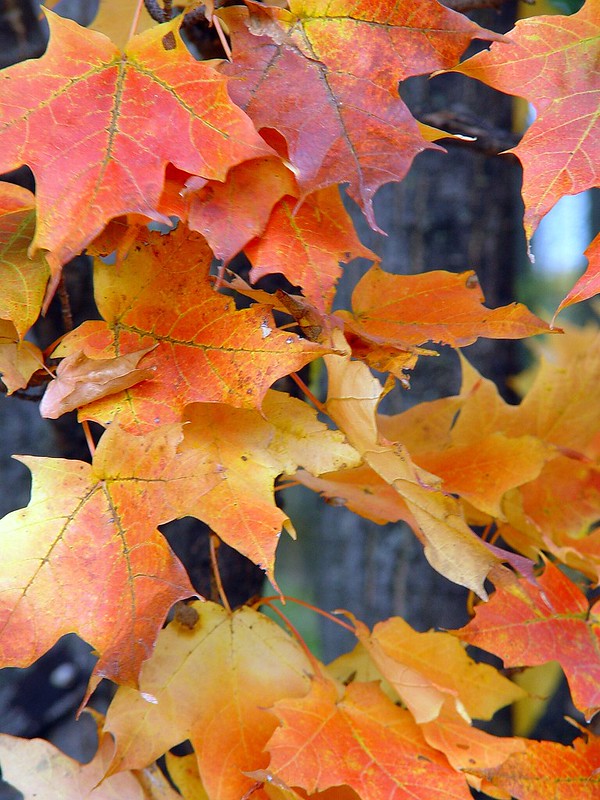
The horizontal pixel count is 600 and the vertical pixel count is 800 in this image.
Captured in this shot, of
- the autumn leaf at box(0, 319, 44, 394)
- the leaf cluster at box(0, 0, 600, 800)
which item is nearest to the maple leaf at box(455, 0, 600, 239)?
the leaf cluster at box(0, 0, 600, 800)

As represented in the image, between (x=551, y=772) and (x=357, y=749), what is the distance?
16 cm

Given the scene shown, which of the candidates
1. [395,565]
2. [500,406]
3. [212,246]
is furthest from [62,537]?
[395,565]

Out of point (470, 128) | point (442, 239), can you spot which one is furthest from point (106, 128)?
point (442, 239)

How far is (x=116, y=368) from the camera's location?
20.7 inches

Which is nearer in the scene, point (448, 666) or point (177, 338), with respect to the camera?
point (177, 338)

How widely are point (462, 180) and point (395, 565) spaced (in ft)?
2.37

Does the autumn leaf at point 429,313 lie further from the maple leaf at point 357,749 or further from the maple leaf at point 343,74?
the maple leaf at point 357,749

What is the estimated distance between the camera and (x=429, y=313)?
626 mm

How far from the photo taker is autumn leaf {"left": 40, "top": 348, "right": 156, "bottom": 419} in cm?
51

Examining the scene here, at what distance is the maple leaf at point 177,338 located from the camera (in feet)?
1.68

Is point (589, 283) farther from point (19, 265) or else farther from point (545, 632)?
point (19, 265)

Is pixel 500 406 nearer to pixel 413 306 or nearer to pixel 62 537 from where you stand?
pixel 413 306

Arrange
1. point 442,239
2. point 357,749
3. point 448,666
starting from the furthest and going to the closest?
point 442,239, point 448,666, point 357,749

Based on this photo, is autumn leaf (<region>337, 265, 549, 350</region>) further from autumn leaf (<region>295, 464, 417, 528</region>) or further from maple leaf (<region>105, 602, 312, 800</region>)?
maple leaf (<region>105, 602, 312, 800</region>)
